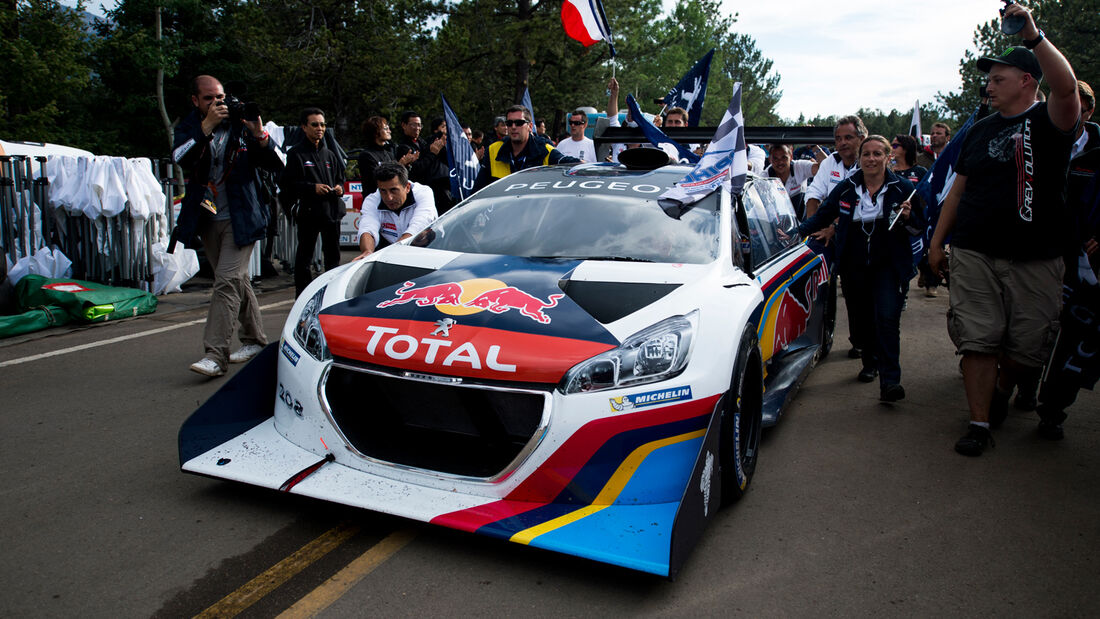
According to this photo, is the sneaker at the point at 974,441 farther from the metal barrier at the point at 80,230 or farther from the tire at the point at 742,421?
the metal barrier at the point at 80,230

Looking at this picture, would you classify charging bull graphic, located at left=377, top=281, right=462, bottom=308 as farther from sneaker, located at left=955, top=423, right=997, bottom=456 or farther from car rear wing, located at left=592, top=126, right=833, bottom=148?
sneaker, located at left=955, top=423, right=997, bottom=456

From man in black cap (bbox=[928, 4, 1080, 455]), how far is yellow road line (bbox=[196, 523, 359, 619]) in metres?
3.28

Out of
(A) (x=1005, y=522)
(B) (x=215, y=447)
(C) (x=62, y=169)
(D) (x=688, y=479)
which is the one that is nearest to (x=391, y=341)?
(B) (x=215, y=447)

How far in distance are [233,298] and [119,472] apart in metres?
2.02

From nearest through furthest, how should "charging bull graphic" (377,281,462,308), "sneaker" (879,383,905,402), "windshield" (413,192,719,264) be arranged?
"charging bull graphic" (377,281,462,308)
"windshield" (413,192,719,264)
"sneaker" (879,383,905,402)

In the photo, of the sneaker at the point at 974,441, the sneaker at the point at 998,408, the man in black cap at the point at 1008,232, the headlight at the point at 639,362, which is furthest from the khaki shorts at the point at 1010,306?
the headlight at the point at 639,362

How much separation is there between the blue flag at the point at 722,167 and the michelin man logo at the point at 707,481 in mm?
1637

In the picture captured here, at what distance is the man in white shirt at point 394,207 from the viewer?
555 centimetres

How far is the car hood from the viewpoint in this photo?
2.88m

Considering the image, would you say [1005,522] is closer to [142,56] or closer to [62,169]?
[62,169]

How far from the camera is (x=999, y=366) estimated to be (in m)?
4.82

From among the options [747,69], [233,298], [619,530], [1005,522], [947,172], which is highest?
[747,69]

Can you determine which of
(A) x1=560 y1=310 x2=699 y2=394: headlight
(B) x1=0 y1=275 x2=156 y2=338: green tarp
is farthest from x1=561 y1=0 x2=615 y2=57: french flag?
(A) x1=560 y1=310 x2=699 y2=394: headlight

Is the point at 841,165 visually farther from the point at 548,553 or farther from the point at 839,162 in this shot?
the point at 548,553
